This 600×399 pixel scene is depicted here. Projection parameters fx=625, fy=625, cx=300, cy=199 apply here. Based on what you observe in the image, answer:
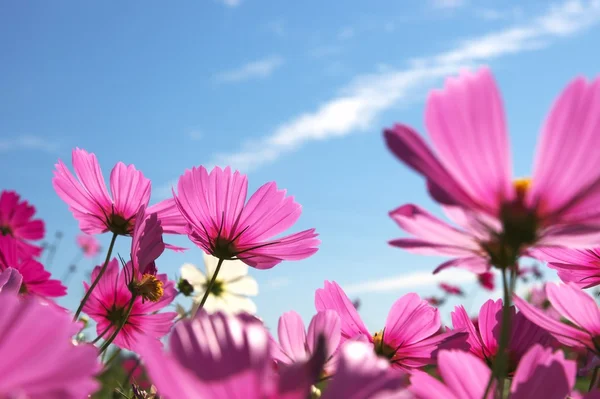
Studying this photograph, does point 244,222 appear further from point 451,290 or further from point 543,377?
point 451,290

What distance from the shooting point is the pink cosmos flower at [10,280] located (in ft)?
1.89

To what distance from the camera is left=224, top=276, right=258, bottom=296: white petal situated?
1.76m

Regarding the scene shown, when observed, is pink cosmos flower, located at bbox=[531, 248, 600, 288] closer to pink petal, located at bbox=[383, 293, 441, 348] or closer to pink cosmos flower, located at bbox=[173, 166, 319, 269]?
pink petal, located at bbox=[383, 293, 441, 348]

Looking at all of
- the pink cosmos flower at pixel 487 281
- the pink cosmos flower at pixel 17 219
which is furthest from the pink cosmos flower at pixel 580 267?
the pink cosmos flower at pixel 487 281

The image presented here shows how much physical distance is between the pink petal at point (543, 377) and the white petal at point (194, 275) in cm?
145

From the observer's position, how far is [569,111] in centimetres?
40

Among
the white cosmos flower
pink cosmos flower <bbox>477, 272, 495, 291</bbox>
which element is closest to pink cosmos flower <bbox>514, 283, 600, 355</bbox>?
the white cosmos flower

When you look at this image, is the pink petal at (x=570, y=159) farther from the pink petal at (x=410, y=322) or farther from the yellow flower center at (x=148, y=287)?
the yellow flower center at (x=148, y=287)

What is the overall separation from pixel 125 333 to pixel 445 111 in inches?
28.4

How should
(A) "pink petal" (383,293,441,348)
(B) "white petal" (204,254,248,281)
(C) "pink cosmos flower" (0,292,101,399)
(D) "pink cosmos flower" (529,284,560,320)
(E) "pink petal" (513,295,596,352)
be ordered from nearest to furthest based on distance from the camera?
1. (C) "pink cosmos flower" (0,292,101,399)
2. (E) "pink petal" (513,295,596,352)
3. (A) "pink petal" (383,293,441,348)
4. (B) "white petal" (204,254,248,281)
5. (D) "pink cosmos flower" (529,284,560,320)

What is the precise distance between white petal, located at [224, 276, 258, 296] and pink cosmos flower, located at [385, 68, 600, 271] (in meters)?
1.36

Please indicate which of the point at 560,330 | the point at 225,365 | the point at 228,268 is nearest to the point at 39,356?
the point at 225,365

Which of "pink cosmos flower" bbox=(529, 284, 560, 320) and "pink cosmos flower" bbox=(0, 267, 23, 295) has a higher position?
"pink cosmos flower" bbox=(0, 267, 23, 295)

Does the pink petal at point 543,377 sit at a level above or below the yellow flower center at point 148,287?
below
